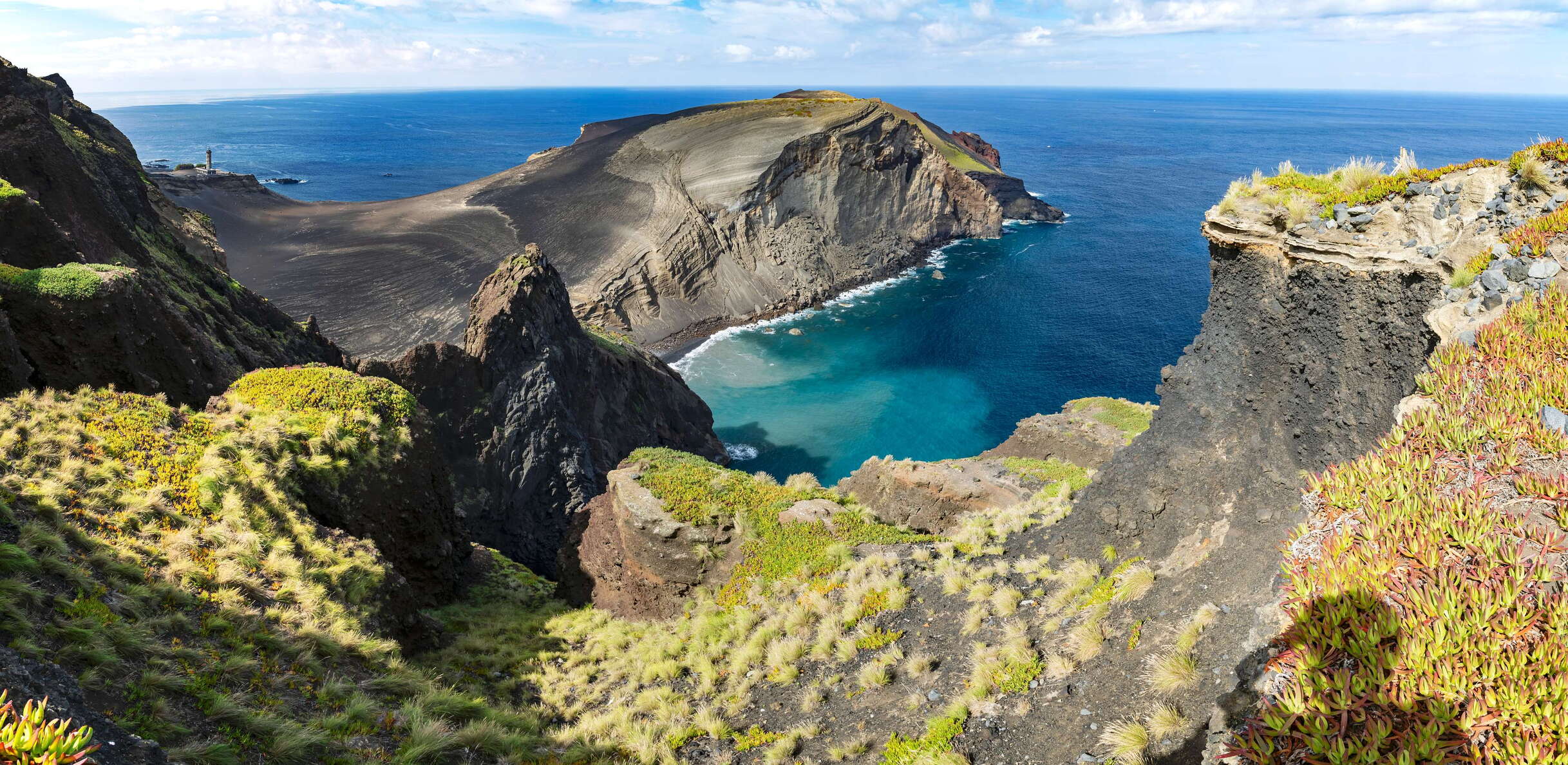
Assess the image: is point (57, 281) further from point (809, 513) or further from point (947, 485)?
point (947, 485)

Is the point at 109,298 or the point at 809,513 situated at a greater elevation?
the point at 109,298

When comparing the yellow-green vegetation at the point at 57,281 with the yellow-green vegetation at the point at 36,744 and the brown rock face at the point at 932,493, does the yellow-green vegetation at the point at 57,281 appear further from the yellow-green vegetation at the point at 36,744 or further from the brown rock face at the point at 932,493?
the brown rock face at the point at 932,493

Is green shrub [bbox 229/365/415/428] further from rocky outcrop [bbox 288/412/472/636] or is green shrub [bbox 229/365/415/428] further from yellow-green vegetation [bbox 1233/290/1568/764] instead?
yellow-green vegetation [bbox 1233/290/1568/764]

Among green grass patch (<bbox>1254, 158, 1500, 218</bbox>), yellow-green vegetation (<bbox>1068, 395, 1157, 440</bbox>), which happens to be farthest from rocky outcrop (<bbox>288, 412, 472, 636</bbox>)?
yellow-green vegetation (<bbox>1068, 395, 1157, 440</bbox>)

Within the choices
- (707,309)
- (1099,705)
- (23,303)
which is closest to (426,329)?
(707,309)

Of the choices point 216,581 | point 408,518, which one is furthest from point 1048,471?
point 216,581

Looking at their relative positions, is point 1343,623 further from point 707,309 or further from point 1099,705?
point 707,309

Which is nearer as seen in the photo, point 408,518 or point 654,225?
point 408,518
